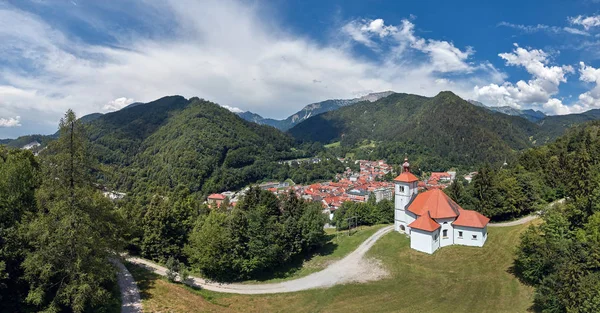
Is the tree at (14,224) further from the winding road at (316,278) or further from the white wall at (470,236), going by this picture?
the white wall at (470,236)

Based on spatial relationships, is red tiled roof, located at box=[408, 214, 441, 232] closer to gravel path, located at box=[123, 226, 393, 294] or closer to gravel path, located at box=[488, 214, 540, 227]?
gravel path, located at box=[123, 226, 393, 294]

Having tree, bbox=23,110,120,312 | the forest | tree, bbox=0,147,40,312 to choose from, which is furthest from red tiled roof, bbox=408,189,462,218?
tree, bbox=0,147,40,312

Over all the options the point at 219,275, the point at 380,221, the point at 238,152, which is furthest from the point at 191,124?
the point at 219,275

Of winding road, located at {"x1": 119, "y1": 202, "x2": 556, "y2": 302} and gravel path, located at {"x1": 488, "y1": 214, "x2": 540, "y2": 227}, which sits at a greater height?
gravel path, located at {"x1": 488, "y1": 214, "x2": 540, "y2": 227}

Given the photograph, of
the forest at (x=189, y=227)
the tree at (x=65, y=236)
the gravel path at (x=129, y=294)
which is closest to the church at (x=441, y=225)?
the forest at (x=189, y=227)

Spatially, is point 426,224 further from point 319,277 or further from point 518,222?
point 518,222

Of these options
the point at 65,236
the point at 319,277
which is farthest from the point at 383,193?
the point at 65,236
